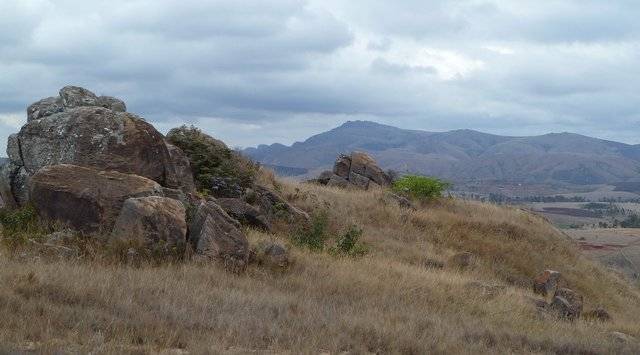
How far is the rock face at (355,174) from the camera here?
29055 mm

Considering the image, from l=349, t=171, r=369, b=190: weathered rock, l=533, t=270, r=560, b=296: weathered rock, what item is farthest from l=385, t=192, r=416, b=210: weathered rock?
l=533, t=270, r=560, b=296: weathered rock

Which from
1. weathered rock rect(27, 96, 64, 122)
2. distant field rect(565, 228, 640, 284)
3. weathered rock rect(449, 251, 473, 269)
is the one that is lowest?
distant field rect(565, 228, 640, 284)

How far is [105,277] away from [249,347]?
2795 mm

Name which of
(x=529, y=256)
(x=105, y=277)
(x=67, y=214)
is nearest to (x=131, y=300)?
(x=105, y=277)

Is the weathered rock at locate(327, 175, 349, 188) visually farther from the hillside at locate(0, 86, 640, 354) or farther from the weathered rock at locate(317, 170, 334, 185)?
the hillside at locate(0, 86, 640, 354)

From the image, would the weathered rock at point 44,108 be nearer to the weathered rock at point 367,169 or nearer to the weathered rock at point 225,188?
the weathered rock at point 225,188

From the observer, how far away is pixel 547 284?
58.8 feet

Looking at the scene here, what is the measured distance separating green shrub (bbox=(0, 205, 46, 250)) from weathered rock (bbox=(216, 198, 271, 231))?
4818 millimetres

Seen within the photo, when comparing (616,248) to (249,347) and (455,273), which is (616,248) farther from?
(249,347)

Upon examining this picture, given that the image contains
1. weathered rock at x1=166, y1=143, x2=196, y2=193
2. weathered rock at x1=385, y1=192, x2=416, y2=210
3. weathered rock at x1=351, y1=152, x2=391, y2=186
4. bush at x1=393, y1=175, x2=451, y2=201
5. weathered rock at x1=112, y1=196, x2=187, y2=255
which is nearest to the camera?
weathered rock at x1=112, y1=196, x2=187, y2=255

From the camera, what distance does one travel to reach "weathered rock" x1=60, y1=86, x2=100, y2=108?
51.8ft

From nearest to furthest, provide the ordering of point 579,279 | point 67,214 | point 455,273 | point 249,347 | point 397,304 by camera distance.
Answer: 1. point 249,347
2. point 397,304
3. point 67,214
4. point 455,273
5. point 579,279

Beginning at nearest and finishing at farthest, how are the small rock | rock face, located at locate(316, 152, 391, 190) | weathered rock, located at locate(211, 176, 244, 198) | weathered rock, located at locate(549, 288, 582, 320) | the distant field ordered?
1. the small rock
2. weathered rock, located at locate(549, 288, 582, 320)
3. weathered rock, located at locate(211, 176, 244, 198)
4. rock face, located at locate(316, 152, 391, 190)
5. the distant field

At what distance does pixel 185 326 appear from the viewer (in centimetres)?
802
